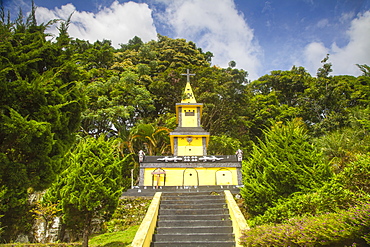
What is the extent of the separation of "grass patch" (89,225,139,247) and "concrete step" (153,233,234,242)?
4.11ft

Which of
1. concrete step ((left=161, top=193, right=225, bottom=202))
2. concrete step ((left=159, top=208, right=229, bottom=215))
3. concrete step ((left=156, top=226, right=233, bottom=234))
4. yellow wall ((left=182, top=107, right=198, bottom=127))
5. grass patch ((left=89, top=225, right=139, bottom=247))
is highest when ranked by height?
yellow wall ((left=182, top=107, right=198, bottom=127))

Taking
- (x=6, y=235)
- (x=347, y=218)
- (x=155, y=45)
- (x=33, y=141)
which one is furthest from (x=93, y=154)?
(x=155, y=45)

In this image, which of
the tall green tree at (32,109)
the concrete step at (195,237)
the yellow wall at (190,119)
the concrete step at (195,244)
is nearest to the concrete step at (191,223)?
the concrete step at (195,237)

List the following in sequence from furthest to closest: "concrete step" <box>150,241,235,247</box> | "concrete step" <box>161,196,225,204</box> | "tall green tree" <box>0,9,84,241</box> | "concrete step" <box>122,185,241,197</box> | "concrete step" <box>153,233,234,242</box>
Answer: "concrete step" <box>122,185,241,197</box> → "concrete step" <box>161,196,225,204</box> → "concrete step" <box>153,233,234,242</box> → "concrete step" <box>150,241,235,247</box> → "tall green tree" <box>0,9,84,241</box>

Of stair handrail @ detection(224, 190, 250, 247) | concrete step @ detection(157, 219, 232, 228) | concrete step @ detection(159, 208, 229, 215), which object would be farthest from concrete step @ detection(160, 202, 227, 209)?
concrete step @ detection(157, 219, 232, 228)

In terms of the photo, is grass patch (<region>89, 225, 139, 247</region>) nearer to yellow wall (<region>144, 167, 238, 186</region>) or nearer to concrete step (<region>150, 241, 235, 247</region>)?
concrete step (<region>150, 241, 235, 247</region>)

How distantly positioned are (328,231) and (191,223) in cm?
491

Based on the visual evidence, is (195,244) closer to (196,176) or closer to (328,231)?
(328,231)

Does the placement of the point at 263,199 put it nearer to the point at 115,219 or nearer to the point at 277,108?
the point at 115,219

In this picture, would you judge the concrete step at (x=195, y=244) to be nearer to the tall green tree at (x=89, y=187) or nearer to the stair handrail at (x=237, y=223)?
the stair handrail at (x=237, y=223)

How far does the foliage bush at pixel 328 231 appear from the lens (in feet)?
12.7

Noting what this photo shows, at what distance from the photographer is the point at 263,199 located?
318 inches

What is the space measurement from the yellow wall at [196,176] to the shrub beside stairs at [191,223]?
20.3 feet

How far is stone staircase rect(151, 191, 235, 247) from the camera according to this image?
24.5ft
